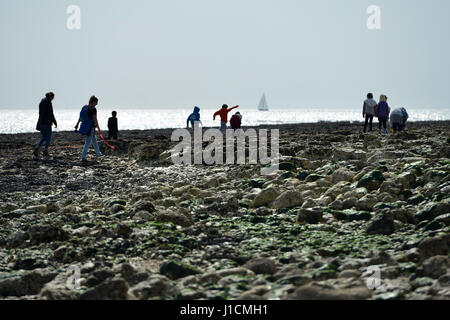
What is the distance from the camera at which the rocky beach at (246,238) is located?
14.3 feet

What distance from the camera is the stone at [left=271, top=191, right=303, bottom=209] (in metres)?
7.76

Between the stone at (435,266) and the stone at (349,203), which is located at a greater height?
the stone at (349,203)

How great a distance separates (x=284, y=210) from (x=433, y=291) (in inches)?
151

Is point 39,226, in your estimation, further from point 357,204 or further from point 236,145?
point 236,145

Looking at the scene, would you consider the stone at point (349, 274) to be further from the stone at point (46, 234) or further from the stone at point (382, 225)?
the stone at point (46, 234)

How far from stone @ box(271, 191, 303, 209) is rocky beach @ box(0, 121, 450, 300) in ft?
0.06

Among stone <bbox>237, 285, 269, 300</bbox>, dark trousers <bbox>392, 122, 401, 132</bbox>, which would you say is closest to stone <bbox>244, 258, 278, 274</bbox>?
stone <bbox>237, 285, 269, 300</bbox>

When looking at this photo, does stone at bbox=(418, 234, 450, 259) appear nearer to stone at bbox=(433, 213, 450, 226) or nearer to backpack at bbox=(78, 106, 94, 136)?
stone at bbox=(433, 213, 450, 226)

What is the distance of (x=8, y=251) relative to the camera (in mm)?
6152

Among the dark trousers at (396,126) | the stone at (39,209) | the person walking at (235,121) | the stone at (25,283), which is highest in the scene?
the person walking at (235,121)

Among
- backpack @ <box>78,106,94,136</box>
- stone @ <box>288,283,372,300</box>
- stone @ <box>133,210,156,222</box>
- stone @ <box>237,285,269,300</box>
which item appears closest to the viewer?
stone @ <box>288,283,372,300</box>

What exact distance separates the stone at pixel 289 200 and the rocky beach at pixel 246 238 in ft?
0.06

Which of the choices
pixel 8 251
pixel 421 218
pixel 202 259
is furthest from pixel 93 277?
pixel 421 218

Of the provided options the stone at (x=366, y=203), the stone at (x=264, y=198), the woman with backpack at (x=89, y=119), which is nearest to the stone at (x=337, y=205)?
the stone at (x=366, y=203)
